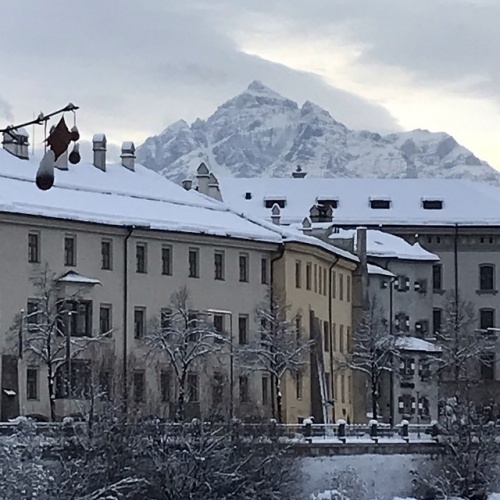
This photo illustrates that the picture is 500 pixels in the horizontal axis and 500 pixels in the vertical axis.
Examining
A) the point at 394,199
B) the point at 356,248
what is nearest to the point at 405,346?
the point at 356,248

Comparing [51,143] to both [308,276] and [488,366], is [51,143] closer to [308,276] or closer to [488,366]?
[308,276]

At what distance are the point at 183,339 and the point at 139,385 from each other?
9.24ft

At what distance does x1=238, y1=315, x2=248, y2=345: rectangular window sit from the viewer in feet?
295

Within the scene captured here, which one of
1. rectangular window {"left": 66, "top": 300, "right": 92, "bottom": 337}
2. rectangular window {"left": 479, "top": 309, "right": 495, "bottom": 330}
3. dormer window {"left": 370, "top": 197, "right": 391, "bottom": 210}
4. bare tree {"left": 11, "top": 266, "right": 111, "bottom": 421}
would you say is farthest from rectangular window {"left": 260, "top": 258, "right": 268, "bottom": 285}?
dormer window {"left": 370, "top": 197, "right": 391, "bottom": 210}

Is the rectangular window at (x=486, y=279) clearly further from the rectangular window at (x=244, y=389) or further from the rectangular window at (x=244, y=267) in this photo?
the rectangular window at (x=244, y=389)

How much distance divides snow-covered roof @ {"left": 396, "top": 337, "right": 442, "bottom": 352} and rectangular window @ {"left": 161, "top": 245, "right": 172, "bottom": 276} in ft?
79.7

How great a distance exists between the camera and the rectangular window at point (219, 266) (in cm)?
8925

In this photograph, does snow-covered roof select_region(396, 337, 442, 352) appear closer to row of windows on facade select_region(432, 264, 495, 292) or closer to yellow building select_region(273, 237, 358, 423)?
yellow building select_region(273, 237, 358, 423)

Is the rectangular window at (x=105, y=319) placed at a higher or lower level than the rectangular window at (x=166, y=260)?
lower

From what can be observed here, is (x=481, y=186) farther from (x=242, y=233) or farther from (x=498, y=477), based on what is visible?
(x=498, y=477)

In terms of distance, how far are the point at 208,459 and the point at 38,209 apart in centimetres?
1812

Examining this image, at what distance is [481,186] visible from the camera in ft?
454

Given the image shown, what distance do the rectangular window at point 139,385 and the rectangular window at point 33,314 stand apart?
18.3ft

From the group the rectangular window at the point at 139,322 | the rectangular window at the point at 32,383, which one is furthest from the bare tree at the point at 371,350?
the rectangular window at the point at 32,383
